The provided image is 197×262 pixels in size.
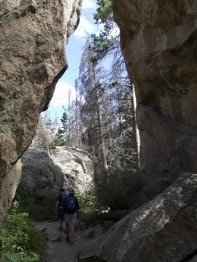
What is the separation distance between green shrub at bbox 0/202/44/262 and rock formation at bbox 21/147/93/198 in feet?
25.2

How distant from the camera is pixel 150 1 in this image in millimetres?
14570

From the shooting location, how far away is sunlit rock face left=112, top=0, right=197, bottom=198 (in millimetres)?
13719

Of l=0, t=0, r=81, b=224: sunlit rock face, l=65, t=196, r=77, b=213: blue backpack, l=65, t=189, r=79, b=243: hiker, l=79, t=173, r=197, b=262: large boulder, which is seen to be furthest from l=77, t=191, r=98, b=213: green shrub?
l=0, t=0, r=81, b=224: sunlit rock face

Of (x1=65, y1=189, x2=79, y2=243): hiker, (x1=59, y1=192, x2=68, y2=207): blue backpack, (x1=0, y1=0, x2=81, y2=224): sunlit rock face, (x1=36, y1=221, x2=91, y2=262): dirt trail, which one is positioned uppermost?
(x1=0, y1=0, x2=81, y2=224): sunlit rock face

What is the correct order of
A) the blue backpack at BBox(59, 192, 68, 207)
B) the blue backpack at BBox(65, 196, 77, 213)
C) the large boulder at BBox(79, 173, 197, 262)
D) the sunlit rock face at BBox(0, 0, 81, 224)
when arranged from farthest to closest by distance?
the blue backpack at BBox(59, 192, 68, 207), the blue backpack at BBox(65, 196, 77, 213), the large boulder at BBox(79, 173, 197, 262), the sunlit rock face at BBox(0, 0, 81, 224)

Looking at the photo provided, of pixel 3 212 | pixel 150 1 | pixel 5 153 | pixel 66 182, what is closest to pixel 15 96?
pixel 5 153

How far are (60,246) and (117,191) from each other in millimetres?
3656

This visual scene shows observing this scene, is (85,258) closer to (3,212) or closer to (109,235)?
(109,235)

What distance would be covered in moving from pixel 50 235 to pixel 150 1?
9.05 meters

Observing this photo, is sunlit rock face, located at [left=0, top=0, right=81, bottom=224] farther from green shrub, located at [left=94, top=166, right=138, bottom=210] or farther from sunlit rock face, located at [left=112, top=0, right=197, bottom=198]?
green shrub, located at [left=94, top=166, right=138, bottom=210]

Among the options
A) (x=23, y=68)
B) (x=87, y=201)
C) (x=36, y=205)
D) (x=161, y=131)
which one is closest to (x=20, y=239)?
(x=23, y=68)

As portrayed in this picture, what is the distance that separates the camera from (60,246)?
13.0 meters

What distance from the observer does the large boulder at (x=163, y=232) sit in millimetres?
8812

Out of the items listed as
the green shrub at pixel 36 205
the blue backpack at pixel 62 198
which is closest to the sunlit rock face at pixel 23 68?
the blue backpack at pixel 62 198
